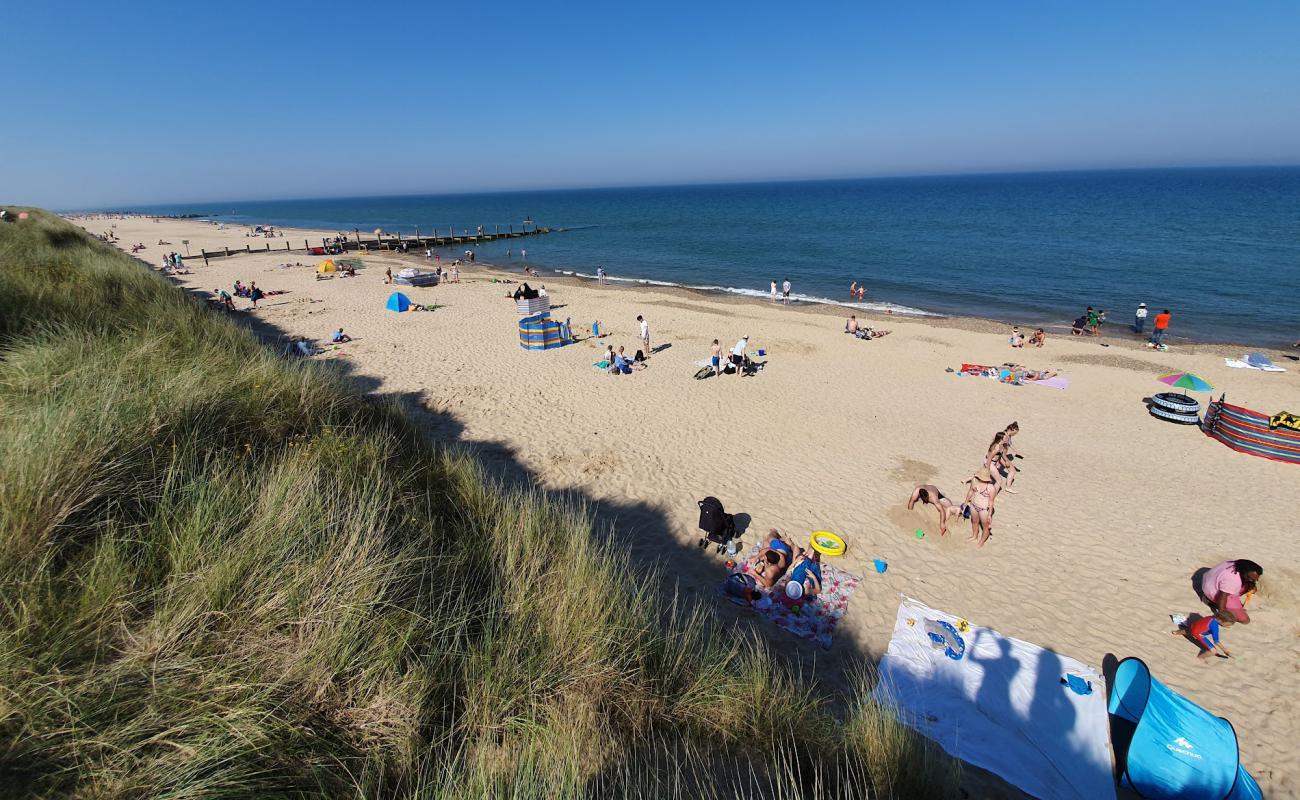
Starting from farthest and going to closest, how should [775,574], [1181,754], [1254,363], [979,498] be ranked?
[1254,363] < [979,498] < [775,574] < [1181,754]

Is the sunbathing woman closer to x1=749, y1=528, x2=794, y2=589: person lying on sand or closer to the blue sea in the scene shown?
x1=749, y1=528, x2=794, y2=589: person lying on sand

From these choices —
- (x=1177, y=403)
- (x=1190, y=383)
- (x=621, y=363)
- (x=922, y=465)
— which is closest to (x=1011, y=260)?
(x=1190, y=383)

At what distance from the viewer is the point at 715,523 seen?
7.23 m

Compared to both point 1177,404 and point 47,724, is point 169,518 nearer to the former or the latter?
point 47,724

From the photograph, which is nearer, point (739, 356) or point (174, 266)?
point (739, 356)

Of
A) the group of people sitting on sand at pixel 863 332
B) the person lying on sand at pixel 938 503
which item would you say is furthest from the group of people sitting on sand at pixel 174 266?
the person lying on sand at pixel 938 503

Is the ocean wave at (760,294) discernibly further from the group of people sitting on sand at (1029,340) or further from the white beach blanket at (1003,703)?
the white beach blanket at (1003,703)

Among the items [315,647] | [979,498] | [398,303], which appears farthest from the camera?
[398,303]

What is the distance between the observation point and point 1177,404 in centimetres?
1206

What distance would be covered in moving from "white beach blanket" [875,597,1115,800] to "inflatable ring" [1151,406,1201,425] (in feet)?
34.0

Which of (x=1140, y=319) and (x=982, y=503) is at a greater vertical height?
(x=1140, y=319)

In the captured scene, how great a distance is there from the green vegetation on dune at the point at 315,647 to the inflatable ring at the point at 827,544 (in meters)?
3.58

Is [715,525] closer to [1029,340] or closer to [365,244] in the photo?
[1029,340]

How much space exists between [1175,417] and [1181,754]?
11.3m
